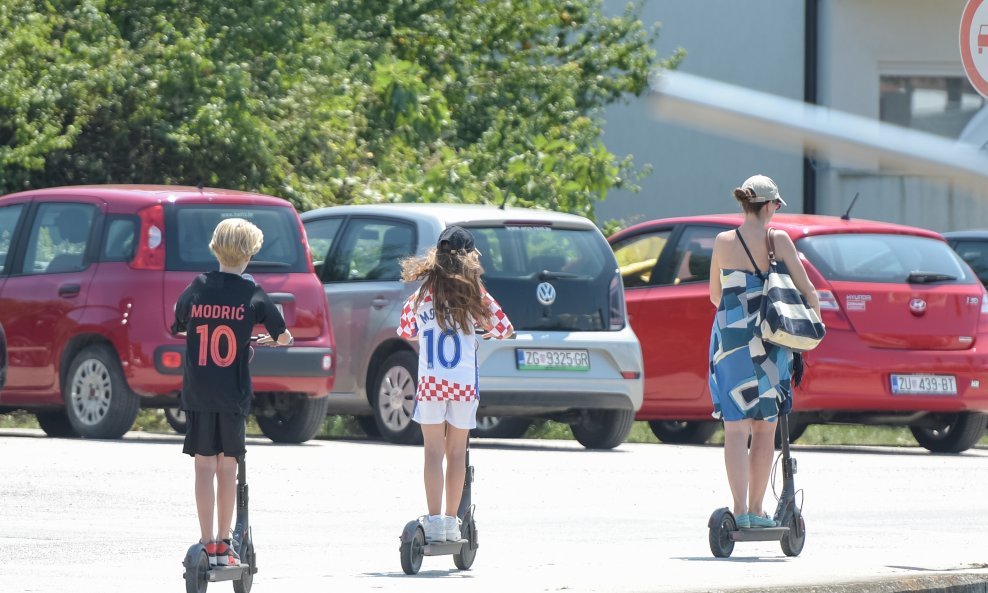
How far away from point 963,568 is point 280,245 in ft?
21.8

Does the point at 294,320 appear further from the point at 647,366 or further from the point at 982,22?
the point at 982,22

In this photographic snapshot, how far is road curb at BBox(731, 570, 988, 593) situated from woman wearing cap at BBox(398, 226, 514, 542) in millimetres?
1619

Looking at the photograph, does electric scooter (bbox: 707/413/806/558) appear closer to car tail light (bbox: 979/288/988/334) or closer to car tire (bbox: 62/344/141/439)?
car tire (bbox: 62/344/141/439)

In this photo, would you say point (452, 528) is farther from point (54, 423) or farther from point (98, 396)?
point (54, 423)

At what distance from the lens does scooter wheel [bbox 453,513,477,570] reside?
778 cm

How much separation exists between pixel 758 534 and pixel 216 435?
2.31 meters

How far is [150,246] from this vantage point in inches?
517

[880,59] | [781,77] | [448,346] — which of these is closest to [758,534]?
[448,346]

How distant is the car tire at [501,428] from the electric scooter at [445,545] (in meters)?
7.42

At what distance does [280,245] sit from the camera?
533 inches

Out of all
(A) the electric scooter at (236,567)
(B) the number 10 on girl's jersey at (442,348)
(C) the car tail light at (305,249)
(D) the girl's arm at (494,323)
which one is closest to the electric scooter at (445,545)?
(B) the number 10 on girl's jersey at (442,348)

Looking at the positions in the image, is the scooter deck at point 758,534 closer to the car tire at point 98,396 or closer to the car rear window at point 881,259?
the car rear window at point 881,259

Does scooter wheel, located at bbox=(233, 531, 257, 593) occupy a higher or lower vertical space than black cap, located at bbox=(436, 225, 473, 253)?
lower

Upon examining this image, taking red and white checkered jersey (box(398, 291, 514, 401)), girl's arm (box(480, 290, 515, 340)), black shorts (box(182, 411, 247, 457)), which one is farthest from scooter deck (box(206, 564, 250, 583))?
girl's arm (box(480, 290, 515, 340))
